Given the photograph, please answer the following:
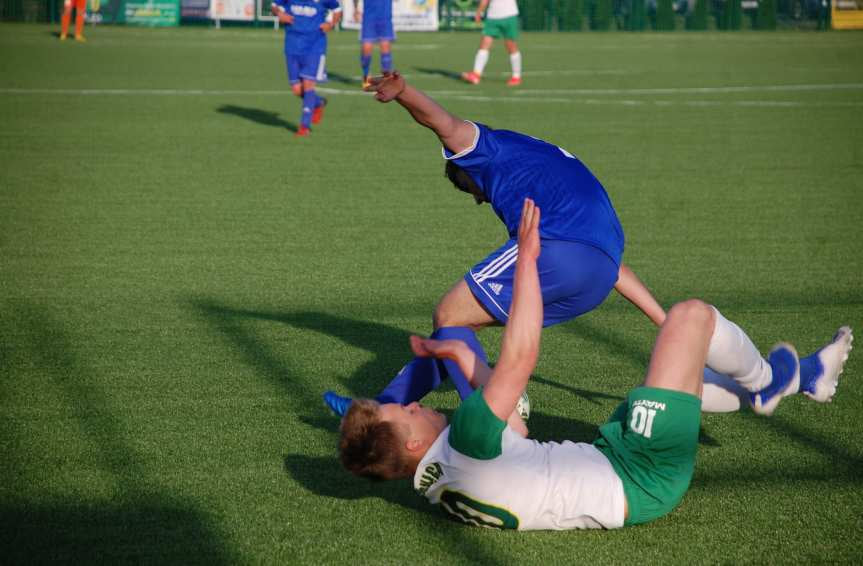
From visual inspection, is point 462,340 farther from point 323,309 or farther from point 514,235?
point 323,309

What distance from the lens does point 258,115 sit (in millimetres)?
16109

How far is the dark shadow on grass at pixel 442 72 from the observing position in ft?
69.6

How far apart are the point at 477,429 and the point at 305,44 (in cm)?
1146

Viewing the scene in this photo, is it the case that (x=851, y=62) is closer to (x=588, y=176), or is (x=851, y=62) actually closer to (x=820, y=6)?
(x=820, y=6)

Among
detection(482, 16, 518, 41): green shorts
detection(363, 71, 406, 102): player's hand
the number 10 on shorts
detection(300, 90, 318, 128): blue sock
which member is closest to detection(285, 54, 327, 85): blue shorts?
detection(300, 90, 318, 128): blue sock

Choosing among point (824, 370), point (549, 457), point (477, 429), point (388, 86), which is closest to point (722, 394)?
point (824, 370)

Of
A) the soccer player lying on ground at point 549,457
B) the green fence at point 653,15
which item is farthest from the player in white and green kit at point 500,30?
the green fence at point 653,15

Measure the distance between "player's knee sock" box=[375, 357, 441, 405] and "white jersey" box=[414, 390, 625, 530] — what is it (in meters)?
0.83

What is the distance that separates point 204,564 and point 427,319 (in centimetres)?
312

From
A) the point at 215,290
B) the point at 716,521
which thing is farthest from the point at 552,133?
the point at 716,521

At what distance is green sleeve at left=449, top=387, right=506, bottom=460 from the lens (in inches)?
137

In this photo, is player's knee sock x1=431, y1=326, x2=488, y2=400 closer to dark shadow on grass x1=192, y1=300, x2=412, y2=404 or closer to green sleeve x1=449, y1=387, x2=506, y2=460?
green sleeve x1=449, y1=387, x2=506, y2=460

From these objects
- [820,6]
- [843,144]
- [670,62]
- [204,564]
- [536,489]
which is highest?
[820,6]

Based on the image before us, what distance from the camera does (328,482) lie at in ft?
14.2
